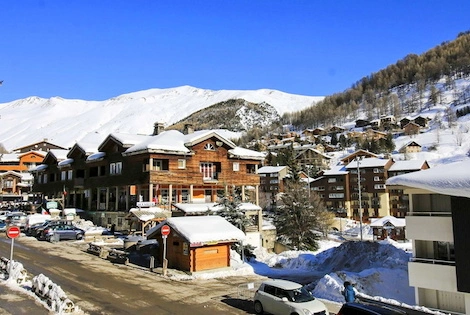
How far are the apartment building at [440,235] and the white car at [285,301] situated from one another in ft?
19.4

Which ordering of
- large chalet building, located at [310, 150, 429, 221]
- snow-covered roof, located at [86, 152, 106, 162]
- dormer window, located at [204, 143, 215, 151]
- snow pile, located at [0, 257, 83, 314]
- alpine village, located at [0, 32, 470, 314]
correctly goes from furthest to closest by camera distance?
large chalet building, located at [310, 150, 429, 221]
snow-covered roof, located at [86, 152, 106, 162]
dormer window, located at [204, 143, 215, 151]
alpine village, located at [0, 32, 470, 314]
snow pile, located at [0, 257, 83, 314]

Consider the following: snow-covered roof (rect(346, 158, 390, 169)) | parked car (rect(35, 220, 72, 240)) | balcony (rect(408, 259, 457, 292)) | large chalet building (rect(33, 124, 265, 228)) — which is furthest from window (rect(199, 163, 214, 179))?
snow-covered roof (rect(346, 158, 390, 169))

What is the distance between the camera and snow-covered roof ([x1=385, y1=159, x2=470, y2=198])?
17234 mm

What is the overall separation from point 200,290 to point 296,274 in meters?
11.2

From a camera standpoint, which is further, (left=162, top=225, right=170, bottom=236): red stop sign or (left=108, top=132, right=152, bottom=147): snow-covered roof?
(left=108, top=132, right=152, bottom=147): snow-covered roof

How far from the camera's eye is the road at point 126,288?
61.0 ft

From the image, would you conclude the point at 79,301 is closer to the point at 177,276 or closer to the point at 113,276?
the point at 113,276

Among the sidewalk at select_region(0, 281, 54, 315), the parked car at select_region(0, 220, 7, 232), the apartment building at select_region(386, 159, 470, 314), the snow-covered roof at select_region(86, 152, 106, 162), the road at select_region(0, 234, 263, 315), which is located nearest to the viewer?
the sidewalk at select_region(0, 281, 54, 315)

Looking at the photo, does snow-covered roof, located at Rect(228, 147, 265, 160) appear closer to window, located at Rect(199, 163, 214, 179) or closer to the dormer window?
the dormer window

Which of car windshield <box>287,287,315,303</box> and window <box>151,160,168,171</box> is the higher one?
window <box>151,160,168,171</box>

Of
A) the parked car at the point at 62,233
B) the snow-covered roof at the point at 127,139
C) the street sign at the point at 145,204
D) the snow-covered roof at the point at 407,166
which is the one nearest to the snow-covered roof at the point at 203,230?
the street sign at the point at 145,204

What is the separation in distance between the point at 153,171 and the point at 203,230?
62.5 feet

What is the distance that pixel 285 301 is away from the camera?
17.4m

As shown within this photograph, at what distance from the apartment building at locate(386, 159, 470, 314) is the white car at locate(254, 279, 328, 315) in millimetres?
5908
